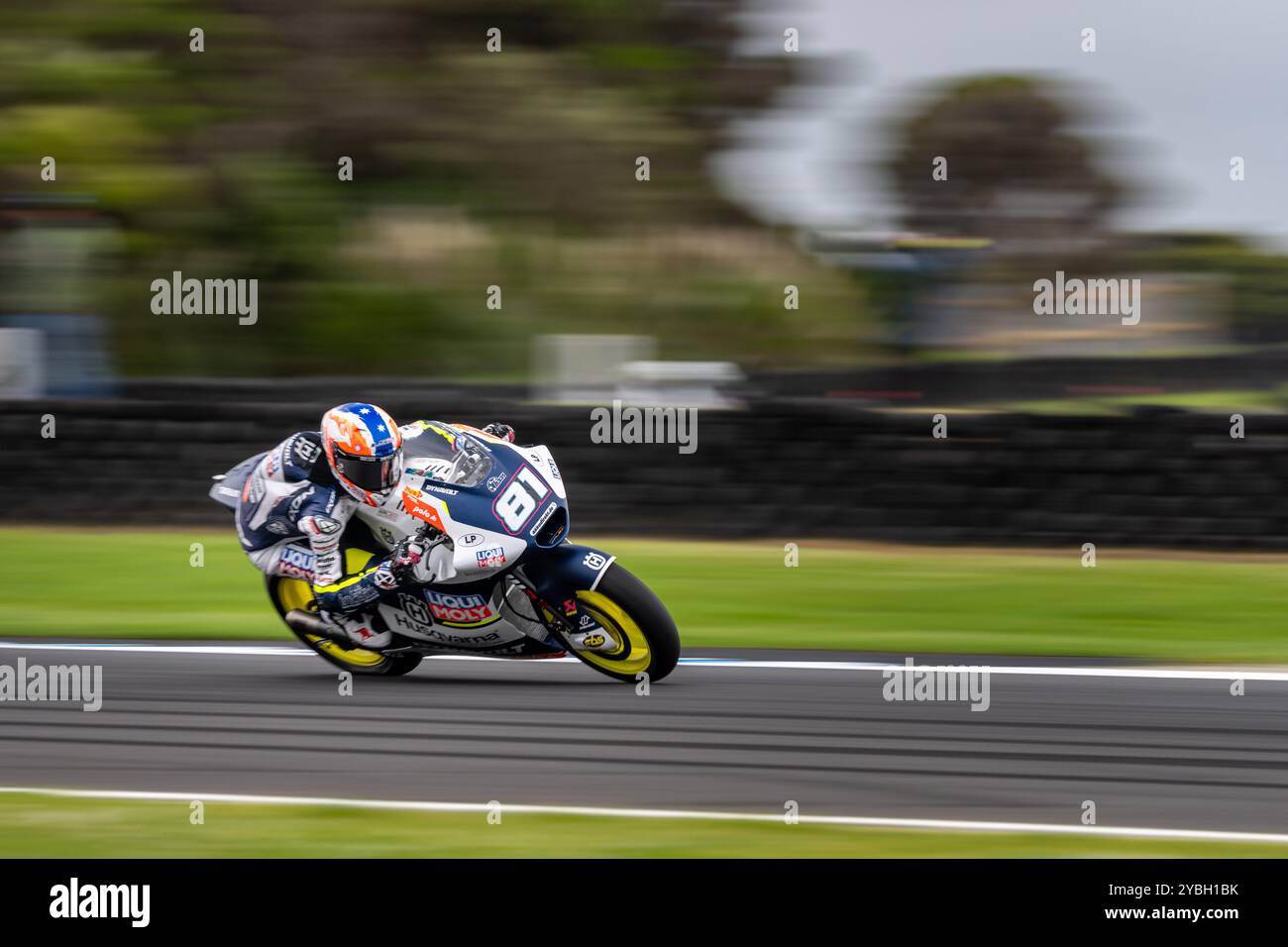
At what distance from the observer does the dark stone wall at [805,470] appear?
11023 mm

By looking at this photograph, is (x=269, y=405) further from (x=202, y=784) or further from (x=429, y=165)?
(x=202, y=784)

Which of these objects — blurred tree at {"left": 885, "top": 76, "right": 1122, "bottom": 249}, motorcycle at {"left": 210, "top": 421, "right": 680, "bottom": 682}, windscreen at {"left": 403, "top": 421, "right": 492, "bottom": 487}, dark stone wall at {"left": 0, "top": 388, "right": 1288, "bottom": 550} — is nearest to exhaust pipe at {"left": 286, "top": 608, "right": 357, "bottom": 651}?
motorcycle at {"left": 210, "top": 421, "right": 680, "bottom": 682}

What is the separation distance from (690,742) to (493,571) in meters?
1.11

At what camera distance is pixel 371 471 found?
6727mm

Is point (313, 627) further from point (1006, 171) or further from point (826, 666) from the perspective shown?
point (1006, 171)

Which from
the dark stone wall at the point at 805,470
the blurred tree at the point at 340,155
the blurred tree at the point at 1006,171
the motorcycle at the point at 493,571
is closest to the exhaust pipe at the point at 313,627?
the motorcycle at the point at 493,571

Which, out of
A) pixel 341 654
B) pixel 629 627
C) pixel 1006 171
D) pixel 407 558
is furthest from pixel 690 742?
pixel 1006 171

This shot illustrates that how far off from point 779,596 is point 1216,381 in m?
9.17

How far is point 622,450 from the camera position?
38.9 ft

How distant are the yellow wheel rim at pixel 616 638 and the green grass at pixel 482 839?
1.60 metres

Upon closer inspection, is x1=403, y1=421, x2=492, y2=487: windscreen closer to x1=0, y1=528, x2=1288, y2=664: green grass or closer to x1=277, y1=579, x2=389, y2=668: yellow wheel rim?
x1=277, y1=579, x2=389, y2=668: yellow wheel rim

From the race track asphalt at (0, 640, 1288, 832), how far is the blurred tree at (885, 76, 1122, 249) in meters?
8.31

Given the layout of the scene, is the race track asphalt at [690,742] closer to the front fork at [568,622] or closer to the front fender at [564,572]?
the front fork at [568,622]

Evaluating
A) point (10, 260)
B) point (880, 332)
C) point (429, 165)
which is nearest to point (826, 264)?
point (880, 332)
